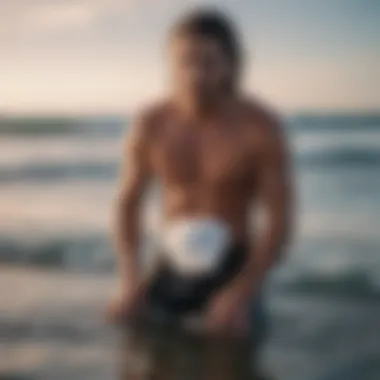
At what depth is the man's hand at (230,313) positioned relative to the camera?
92 centimetres

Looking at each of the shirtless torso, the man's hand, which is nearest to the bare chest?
the shirtless torso

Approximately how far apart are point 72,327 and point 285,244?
9.8 inches

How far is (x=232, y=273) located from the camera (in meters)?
0.92

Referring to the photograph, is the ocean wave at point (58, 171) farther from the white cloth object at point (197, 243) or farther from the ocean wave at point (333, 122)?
the ocean wave at point (333, 122)

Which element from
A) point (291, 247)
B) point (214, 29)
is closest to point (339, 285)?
point (291, 247)

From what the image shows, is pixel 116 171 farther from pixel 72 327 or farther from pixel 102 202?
pixel 72 327

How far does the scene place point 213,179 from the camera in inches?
36.1

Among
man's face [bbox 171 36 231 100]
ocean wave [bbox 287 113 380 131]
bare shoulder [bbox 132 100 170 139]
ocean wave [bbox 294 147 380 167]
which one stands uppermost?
man's face [bbox 171 36 231 100]

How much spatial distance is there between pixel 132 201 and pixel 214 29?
20 centimetres

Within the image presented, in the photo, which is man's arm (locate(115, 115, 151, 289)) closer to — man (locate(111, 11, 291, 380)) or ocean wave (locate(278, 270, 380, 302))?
man (locate(111, 11, 291, 380))

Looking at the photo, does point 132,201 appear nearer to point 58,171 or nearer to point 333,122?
point 58,171

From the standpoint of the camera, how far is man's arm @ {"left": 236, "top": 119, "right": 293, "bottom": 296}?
2.97 ft

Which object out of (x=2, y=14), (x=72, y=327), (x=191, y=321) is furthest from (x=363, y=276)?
(x=2, y=14)

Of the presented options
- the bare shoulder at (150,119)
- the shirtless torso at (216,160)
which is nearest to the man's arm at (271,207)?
the shirtless torso at (216,160)
